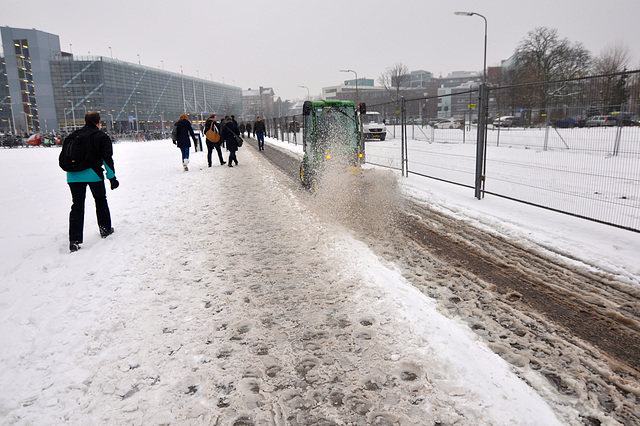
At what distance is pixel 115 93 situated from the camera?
10988 centimetres

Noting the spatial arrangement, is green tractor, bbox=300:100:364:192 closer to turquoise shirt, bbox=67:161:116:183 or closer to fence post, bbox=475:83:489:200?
fence post, bbox=475:83:489:200

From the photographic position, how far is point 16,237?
252 inches

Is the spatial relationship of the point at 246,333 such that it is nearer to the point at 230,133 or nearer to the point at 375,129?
the point at 230,133

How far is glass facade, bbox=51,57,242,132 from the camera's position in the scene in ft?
337

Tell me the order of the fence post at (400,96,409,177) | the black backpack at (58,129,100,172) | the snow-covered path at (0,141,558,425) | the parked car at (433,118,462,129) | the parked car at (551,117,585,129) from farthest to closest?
Result: the parked car at (433,118,462,129)
the fence post at (400,96,409,177)
the parked car at (551,117,585,129)
the black backpack at (58,129,100,172)
the snow-covered path at (0,141,558,425)

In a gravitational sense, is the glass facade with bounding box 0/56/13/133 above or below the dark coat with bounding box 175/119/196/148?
above

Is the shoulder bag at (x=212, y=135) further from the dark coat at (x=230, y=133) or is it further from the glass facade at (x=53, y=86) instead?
the glass facade at (x=53, y=86)

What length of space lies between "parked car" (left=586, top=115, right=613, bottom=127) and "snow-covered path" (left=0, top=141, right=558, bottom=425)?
4.97 metres

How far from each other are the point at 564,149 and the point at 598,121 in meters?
2.32

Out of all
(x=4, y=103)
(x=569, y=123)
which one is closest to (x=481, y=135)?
(x=569, y=123)

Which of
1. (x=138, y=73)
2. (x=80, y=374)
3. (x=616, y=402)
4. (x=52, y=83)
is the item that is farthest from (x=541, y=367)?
(x=138, y=73)

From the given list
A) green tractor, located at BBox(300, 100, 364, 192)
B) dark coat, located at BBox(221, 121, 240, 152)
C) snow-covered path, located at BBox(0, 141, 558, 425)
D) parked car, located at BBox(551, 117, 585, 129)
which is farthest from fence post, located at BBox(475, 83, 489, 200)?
dark coat, located at BBox(221, 121, 240, 152)

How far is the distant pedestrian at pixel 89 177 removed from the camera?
18.5ft

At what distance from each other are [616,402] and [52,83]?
129408mm
